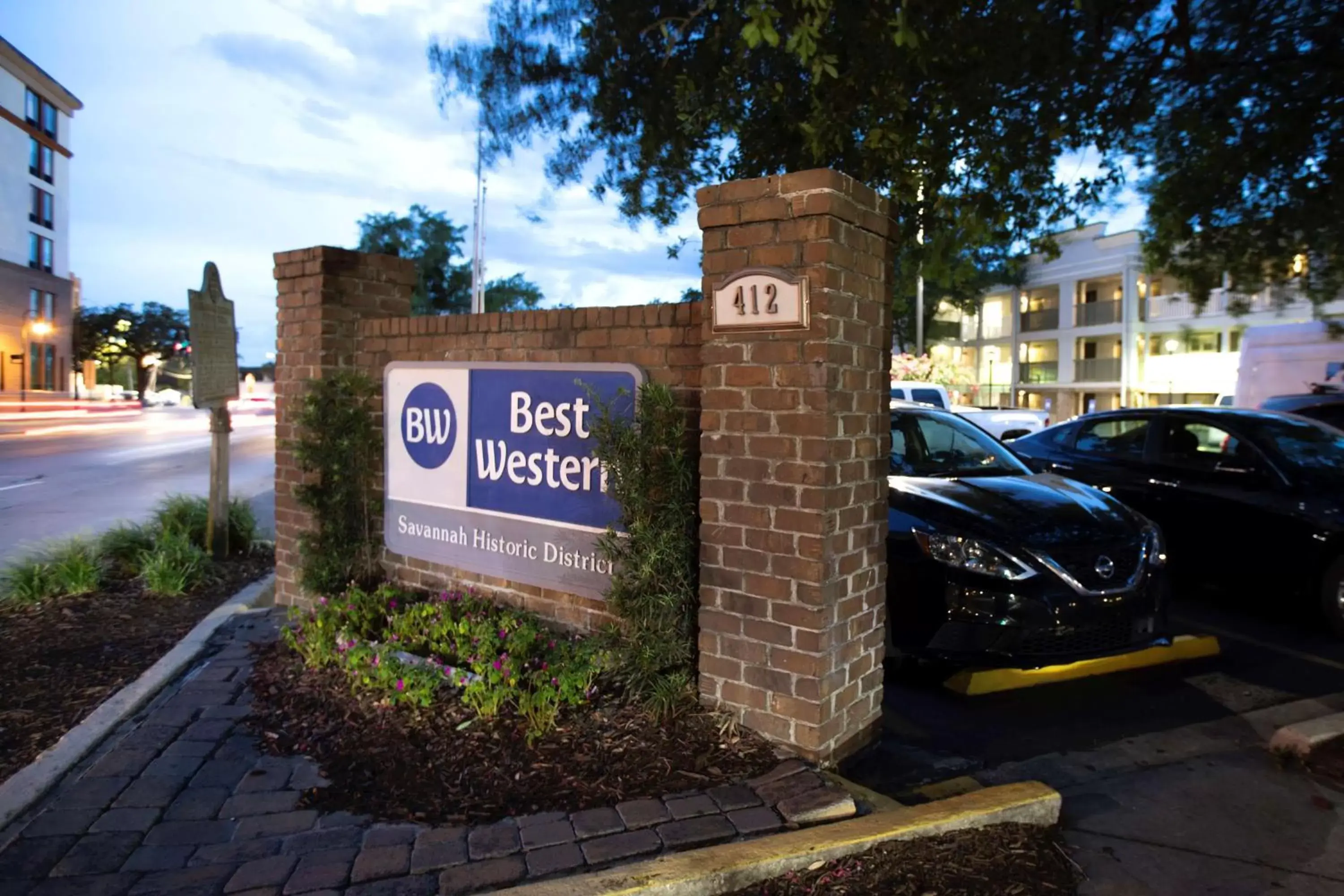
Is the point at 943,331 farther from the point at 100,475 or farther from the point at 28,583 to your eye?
the point at 28,583

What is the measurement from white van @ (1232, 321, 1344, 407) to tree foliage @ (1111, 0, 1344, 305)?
545 cm

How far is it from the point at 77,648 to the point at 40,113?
2070 inches

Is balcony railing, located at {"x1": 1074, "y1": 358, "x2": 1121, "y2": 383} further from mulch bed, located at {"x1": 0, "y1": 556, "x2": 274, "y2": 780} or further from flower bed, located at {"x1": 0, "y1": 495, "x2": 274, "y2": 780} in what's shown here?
mulch bed, located at {"x1": 0, "y1": 556, "x2": 274, "y2": 780}

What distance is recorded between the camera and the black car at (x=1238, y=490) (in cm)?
611

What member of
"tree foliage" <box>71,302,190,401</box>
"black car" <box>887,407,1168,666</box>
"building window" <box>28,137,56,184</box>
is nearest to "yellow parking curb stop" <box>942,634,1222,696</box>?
"black car" <box>887,407,1168,666</box>

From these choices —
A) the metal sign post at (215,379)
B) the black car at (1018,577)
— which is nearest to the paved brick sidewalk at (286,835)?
the black car at (1018,577)

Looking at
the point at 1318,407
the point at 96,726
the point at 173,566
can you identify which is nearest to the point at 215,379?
the point at 173,566

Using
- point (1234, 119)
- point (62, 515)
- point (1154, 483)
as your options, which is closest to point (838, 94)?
point (1234, 119)

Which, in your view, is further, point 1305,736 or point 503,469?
point 503,469

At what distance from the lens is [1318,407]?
8.74 metres

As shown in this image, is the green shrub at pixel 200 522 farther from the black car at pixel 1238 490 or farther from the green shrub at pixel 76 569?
the black car at pixel 1238 490

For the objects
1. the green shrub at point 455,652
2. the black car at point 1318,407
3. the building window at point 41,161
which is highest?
the building window at point 41,161

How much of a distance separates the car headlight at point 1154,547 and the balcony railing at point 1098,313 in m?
33.3

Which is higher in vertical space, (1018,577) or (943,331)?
(943,331)
